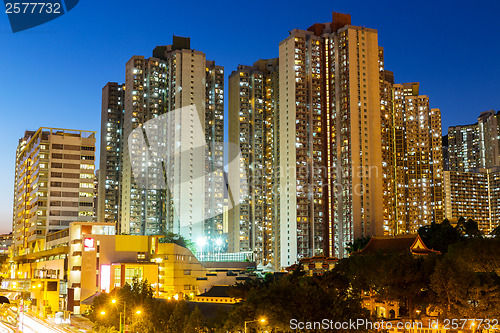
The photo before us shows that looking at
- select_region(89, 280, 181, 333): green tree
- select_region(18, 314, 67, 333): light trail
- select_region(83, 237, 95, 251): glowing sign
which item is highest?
select_region(83, 237, 95, 251): glowing sign

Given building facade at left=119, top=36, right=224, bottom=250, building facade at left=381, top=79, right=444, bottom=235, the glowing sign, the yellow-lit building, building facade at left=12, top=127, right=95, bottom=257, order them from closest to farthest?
the yellow-lit building → the glowing sign → building facade at left=12, top=127, right=95, bottom=257 → building facade at left=119, top=36, right=224, bottom=250 → building facade at left=381, top=79, right=444, bottom=235

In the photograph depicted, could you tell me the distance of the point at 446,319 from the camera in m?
55.4

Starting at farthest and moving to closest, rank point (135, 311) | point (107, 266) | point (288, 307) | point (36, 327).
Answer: point (107, 266)
point (36, 327)
point (135, 311)
point (288, 307)

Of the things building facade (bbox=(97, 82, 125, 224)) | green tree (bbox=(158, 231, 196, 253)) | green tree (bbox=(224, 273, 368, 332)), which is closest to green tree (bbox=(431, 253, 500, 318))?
green tree (bbox=(224, 273, 368, 332))

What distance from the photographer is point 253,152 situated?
166750 mm

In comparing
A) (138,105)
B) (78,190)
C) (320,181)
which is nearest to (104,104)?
(138,105)

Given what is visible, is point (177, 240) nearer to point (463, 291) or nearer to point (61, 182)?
point (61, 182)

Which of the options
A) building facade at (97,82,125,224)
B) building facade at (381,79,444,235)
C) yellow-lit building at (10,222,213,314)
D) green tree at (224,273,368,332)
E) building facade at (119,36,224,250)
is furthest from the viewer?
building facade at (97,82,125,224)

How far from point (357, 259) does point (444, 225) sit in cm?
3490

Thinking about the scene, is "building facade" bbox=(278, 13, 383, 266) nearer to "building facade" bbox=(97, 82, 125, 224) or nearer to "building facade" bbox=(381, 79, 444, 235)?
"building facade" bbox=(381, 79, 444, 235)

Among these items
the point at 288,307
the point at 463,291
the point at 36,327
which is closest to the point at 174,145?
the point at 36,327

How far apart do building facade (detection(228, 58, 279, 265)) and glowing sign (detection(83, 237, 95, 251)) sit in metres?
67.7

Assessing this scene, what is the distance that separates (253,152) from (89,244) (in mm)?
77015

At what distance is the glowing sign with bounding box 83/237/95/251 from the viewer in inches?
3782
